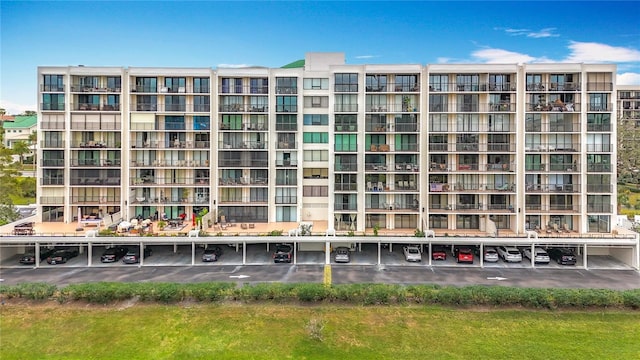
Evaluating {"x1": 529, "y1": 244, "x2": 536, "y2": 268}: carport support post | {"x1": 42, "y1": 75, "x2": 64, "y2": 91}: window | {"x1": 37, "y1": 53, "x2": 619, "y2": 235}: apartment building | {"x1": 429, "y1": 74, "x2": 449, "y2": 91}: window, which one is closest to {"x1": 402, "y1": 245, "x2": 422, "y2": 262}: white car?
{"x1": 37, "y1": 53, "x2": 619, "y2": 235}: apartment building

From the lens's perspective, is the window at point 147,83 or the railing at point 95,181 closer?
the railing at point 95,181

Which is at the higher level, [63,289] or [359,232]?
[359,232]

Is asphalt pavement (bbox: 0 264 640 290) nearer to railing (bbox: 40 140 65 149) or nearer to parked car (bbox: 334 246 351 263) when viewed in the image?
parked car (bbox: 334 246 351 263)

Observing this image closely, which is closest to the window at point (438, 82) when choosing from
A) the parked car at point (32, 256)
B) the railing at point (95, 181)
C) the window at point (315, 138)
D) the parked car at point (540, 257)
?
the window at point (315, 138)

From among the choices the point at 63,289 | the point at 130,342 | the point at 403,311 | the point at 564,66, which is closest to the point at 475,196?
the point at 564,66

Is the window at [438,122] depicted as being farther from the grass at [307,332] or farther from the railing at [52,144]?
the railing at [52,144]

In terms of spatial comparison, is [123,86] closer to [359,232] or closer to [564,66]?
[359,232]
